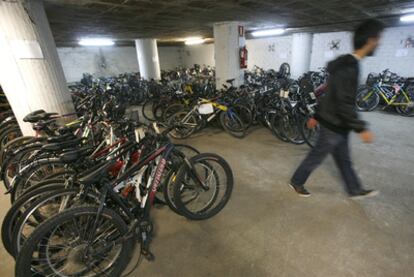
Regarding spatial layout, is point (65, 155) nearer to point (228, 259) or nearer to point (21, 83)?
point (228, 259)

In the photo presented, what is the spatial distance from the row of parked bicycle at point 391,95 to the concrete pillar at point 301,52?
144 inches

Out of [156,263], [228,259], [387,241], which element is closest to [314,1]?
[387,241]

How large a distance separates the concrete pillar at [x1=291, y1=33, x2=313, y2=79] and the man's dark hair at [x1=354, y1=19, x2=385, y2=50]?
7.98 metres

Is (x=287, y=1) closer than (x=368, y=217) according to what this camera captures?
No

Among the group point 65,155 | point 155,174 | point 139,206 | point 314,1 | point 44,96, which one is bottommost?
point 139,206

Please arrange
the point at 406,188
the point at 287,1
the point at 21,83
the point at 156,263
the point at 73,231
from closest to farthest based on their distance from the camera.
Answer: the point at 73,231, the point at 156,263, the point at 406,188, the point at 21,83, the point at 287,1

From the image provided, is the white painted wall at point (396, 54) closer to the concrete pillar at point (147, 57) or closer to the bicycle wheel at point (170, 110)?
the bicycle wheel at point (170, 110)

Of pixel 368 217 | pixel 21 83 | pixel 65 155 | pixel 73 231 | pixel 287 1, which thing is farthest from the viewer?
pixel 287 1

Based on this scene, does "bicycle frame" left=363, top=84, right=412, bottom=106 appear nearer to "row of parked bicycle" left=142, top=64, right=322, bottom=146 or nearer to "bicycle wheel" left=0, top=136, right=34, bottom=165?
"row of parked bicycle" left=142, top=64, right=322, bottom=146

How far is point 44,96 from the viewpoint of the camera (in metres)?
2.72

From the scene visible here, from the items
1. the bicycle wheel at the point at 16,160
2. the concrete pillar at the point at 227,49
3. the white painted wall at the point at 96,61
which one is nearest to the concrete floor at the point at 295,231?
the bicycle wheel at the point at 16,160

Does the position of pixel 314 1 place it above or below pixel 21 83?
above

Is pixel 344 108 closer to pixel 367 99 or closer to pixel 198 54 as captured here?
pixel 367 99

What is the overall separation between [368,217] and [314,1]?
10.8ft
